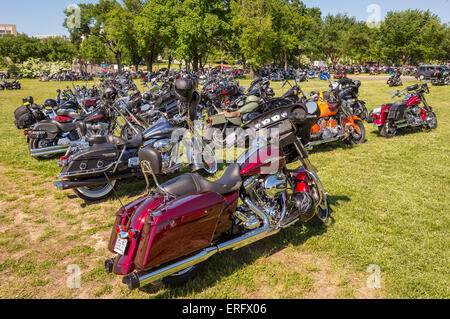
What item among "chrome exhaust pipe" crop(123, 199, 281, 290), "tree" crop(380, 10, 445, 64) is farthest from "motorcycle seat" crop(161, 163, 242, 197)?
"tree" crop(380, 10, 445, 64)

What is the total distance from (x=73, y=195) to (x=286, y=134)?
4.18 meters

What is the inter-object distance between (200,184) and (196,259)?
2.16 ft

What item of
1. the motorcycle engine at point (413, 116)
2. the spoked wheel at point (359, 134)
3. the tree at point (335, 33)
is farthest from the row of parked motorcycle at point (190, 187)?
the tree at point (335, 33)

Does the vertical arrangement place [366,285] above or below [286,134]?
below

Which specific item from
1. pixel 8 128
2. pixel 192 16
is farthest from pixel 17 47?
pixel 8 128

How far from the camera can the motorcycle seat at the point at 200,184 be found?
275 centimetres

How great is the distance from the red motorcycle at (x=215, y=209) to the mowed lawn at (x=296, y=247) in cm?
42

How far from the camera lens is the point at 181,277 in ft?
10.0

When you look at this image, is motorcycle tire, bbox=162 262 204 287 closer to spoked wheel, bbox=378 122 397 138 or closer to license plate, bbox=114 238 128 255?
license plate, bbox=114 238 128 255

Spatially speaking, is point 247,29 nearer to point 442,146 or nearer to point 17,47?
point 442,146

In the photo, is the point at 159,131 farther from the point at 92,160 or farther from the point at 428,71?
the point at 428,71

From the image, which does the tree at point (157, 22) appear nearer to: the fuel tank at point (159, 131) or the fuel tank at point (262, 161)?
the fuel tank at point (159, 131)

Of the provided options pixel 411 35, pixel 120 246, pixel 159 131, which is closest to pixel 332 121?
pixel 159 131

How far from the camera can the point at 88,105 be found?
10234 millimetres
